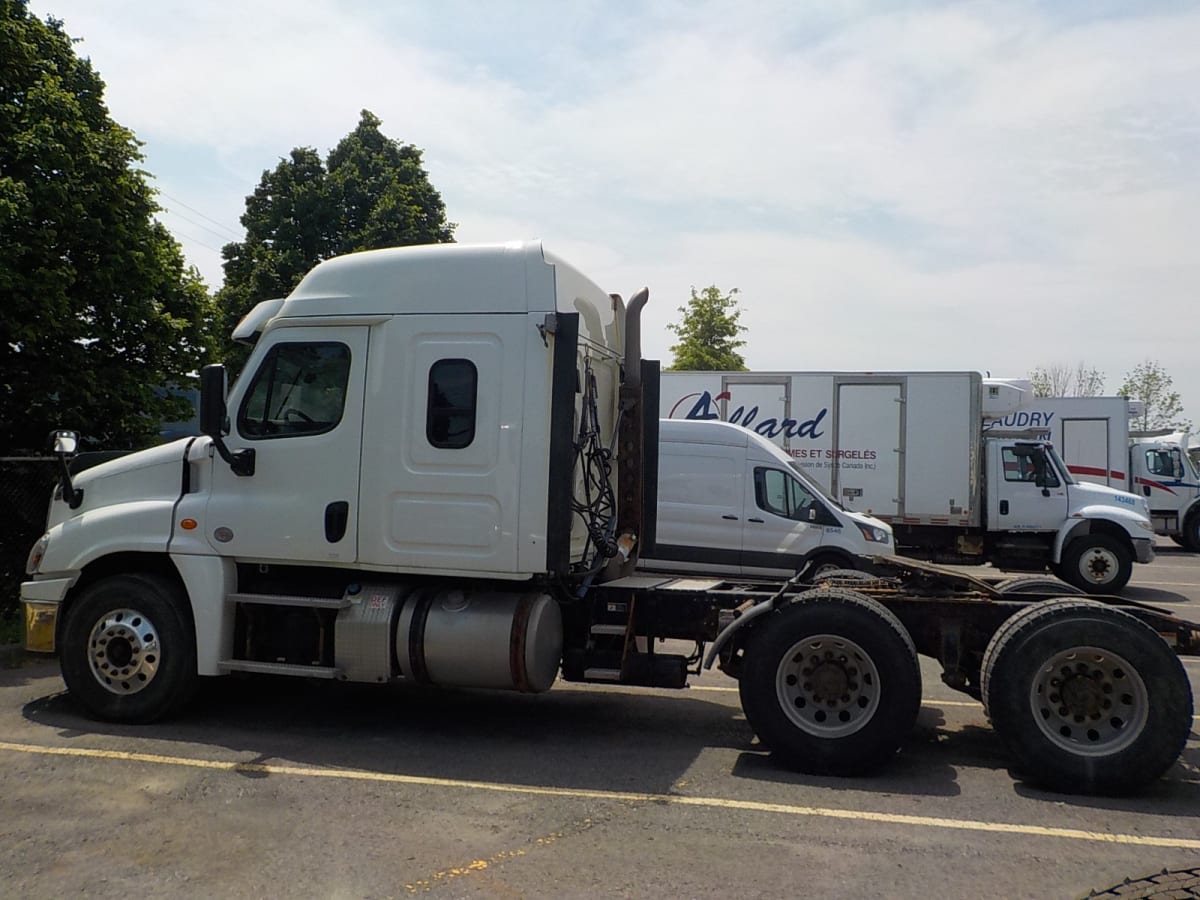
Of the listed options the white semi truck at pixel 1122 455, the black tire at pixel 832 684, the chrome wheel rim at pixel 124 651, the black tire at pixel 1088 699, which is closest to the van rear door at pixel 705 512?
the black tire at pixel 832 684

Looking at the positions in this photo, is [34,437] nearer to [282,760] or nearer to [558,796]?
[282,760]

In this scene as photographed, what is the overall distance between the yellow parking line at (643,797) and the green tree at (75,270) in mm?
6022

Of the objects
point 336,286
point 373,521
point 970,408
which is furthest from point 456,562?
point 970,408

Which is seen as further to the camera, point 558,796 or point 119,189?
point 119,189

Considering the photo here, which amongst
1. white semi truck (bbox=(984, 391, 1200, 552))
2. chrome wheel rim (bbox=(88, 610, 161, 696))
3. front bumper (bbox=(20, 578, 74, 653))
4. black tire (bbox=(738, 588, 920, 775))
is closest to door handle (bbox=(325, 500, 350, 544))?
chrome wheel rim (bbox=(88, 610, 161, 696))

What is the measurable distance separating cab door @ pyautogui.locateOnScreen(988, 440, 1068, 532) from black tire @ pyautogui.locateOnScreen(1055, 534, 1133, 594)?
56 cm

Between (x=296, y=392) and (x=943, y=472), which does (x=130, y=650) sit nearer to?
(x=296, y=392)

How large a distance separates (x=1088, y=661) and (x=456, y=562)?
12.6 ft

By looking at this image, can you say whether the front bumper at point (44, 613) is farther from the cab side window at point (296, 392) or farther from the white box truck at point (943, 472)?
the white box truck at point (943, 472)

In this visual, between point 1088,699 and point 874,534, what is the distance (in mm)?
6952

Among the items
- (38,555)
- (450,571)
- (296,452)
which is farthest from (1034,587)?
(38,555)

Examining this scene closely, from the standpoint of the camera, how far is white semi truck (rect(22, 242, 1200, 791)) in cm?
598

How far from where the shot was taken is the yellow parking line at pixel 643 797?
16.4ft

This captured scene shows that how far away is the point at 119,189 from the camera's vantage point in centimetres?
1153
